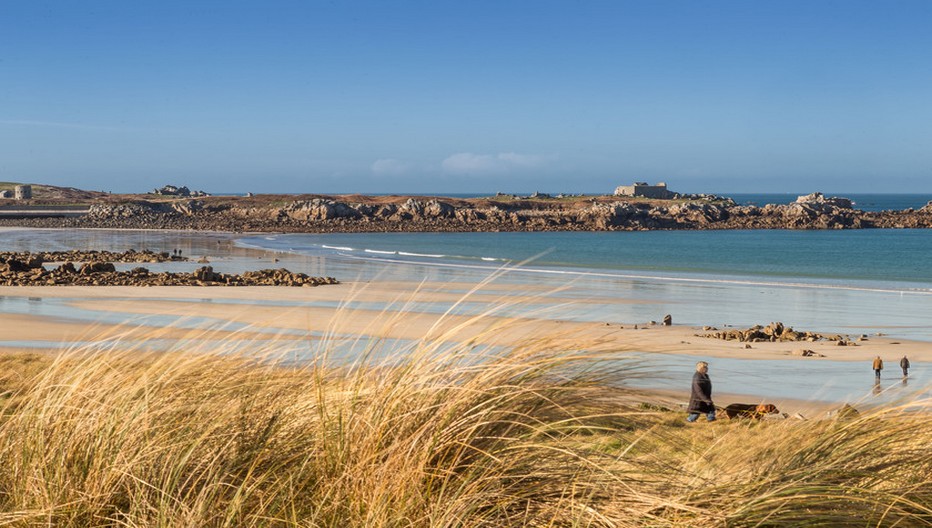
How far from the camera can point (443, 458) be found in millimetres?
3816

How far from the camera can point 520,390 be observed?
3.89 m

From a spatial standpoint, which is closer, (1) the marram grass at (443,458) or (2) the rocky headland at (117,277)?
(1) the marram grass at (443,458)

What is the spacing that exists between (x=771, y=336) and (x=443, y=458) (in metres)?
19.6

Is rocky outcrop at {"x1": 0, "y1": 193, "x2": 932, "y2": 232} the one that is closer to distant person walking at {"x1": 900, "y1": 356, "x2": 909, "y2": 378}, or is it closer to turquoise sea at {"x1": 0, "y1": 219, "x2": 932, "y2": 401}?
turquoise sea at {"x1": 0, "y1": 219, "x2": 932, "y2": 401}

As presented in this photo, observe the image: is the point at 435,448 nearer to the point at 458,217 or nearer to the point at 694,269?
the point at 694,269

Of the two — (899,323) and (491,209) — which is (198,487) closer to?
(899,323)

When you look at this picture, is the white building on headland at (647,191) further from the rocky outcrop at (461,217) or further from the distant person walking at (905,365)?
the distant person walking at (905,365)

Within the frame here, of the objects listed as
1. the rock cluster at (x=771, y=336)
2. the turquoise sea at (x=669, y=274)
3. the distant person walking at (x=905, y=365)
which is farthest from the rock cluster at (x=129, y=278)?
the distant person walking at (x=905, y=365)

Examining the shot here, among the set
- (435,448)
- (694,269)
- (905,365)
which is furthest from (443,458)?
(694,269)

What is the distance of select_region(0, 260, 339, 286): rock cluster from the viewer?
3503 centimetres

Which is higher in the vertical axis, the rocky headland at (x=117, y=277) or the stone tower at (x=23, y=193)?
the stone tower at (x=23, y=193)

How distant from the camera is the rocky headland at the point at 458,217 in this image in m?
98.8

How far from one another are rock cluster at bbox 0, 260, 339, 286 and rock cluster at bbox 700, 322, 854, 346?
19.1m

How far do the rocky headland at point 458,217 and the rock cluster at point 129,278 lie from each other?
55.0 m
